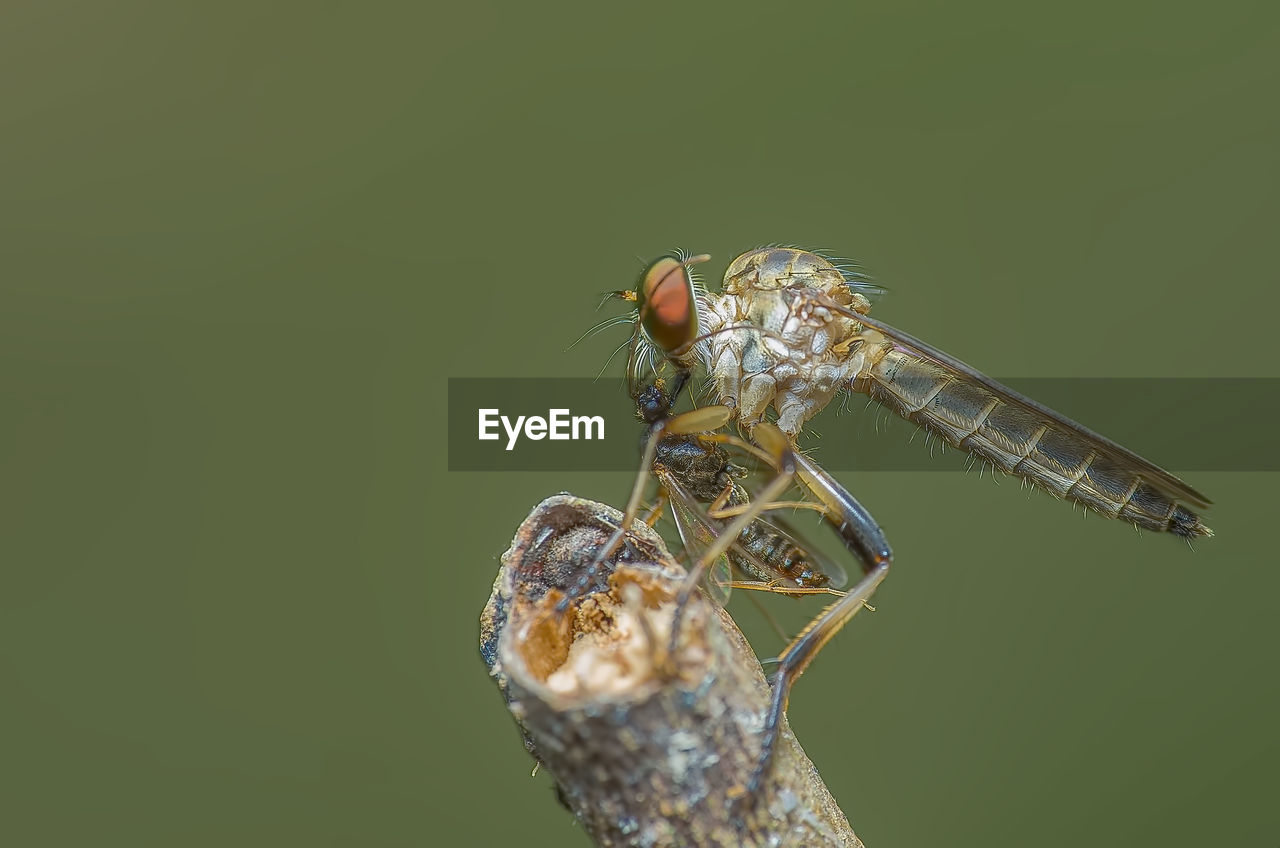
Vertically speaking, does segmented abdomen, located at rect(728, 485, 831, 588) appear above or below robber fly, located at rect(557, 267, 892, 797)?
below

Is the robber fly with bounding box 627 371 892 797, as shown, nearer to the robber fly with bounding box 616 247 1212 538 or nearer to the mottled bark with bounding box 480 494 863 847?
the robber fly with bounding box 616 247 1212 538

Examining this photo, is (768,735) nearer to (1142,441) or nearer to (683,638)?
(683,638)

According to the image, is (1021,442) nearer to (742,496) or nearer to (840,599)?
(742,496)

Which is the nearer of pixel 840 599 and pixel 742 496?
pixel 840 599

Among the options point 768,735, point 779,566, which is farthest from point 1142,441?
point 768,735

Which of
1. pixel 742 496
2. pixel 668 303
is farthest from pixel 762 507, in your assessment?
pixel 668 303

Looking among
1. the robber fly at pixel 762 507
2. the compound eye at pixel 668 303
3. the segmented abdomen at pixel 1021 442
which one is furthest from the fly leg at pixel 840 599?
the segmented abdomen at pixel 1021 442

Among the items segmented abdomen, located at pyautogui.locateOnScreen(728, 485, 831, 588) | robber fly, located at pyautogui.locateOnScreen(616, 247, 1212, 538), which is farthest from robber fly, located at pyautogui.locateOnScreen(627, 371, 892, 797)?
robber fly, located at pyautogui.locateOnScreen(616, 247, 1212, 538)
